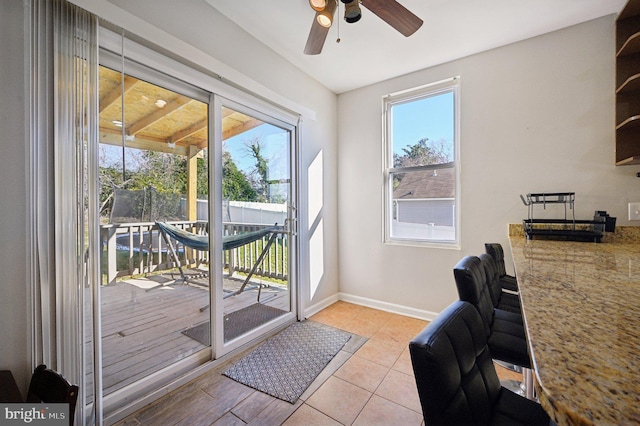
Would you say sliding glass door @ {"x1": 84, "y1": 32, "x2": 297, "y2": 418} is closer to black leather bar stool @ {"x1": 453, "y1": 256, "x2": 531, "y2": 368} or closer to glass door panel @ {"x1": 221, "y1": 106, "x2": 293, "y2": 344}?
glass door panel @ {"x1": 221, "y1": 106, "x2": 293, "y2": 344}

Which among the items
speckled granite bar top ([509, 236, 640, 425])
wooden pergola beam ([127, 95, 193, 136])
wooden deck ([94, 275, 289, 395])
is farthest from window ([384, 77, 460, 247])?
wooden pergola beam ([127, 95, 193, 136])

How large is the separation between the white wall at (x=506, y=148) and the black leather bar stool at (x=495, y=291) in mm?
951

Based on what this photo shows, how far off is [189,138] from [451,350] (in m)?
2.02

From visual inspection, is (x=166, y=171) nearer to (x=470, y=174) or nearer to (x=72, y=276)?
(x=72, y=276)

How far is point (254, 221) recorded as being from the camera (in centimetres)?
243

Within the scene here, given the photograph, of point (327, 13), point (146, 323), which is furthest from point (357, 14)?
point (146, 323)

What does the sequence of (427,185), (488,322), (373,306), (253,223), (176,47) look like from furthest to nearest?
(373,306), (427,185), (253,223), (176,47), (488,322)

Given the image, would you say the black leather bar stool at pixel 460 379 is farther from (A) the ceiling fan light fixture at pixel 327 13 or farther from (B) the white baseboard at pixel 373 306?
(B) the white baseboard at pixel 373 306

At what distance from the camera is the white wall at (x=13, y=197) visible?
3.77 feet

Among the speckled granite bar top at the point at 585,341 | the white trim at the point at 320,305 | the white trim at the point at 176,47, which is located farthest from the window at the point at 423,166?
the speckled granite bar top at the point at 585,341

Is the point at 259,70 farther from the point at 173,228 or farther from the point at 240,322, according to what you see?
the point at 240,322

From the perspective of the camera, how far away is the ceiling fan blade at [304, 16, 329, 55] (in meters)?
1.64

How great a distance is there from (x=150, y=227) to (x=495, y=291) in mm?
2169

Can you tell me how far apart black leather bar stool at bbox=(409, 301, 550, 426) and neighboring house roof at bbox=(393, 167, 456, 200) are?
2.17 m
